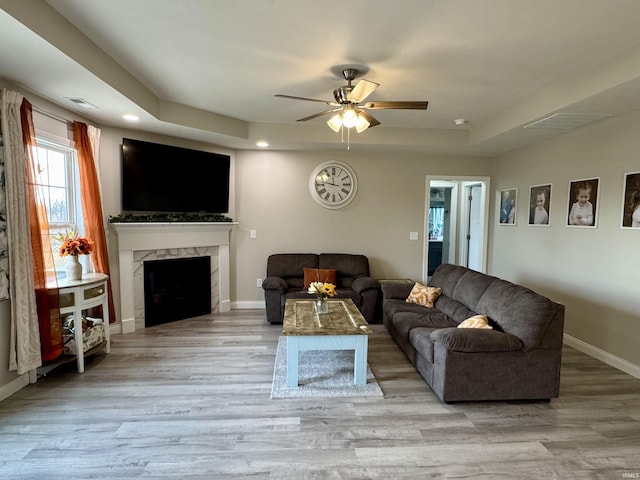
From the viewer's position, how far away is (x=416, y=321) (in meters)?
3.27

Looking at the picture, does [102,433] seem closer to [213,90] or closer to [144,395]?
[144,395]

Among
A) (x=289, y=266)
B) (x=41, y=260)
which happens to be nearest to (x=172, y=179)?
(x=41, y=260)

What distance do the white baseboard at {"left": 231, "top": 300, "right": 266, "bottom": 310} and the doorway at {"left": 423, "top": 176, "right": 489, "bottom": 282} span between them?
8.93 feet

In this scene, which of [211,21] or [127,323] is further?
[127,323]

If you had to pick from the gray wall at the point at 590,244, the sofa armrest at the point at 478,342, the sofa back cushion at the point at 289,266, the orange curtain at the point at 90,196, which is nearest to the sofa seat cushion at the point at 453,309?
the sofa armrest at the point at 478,342

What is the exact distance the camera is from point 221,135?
4156 mm

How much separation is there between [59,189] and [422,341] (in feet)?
12.7

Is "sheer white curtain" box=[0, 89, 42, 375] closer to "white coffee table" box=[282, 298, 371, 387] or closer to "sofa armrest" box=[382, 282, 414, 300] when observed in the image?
"white coffee table" box=[282, 298, 371, 387]

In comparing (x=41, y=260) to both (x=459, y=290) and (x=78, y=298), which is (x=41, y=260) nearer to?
(x=78, y=298)

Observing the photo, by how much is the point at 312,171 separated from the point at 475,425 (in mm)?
3853

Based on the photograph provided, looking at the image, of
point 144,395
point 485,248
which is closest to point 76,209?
point 144,395

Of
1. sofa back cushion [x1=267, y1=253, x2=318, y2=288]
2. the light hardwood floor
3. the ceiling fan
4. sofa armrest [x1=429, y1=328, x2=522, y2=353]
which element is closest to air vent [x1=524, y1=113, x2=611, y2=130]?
the ceiling fan

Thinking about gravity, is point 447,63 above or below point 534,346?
above

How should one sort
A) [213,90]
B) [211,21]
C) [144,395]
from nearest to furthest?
[211,21] < [144,395] < [213,90]
